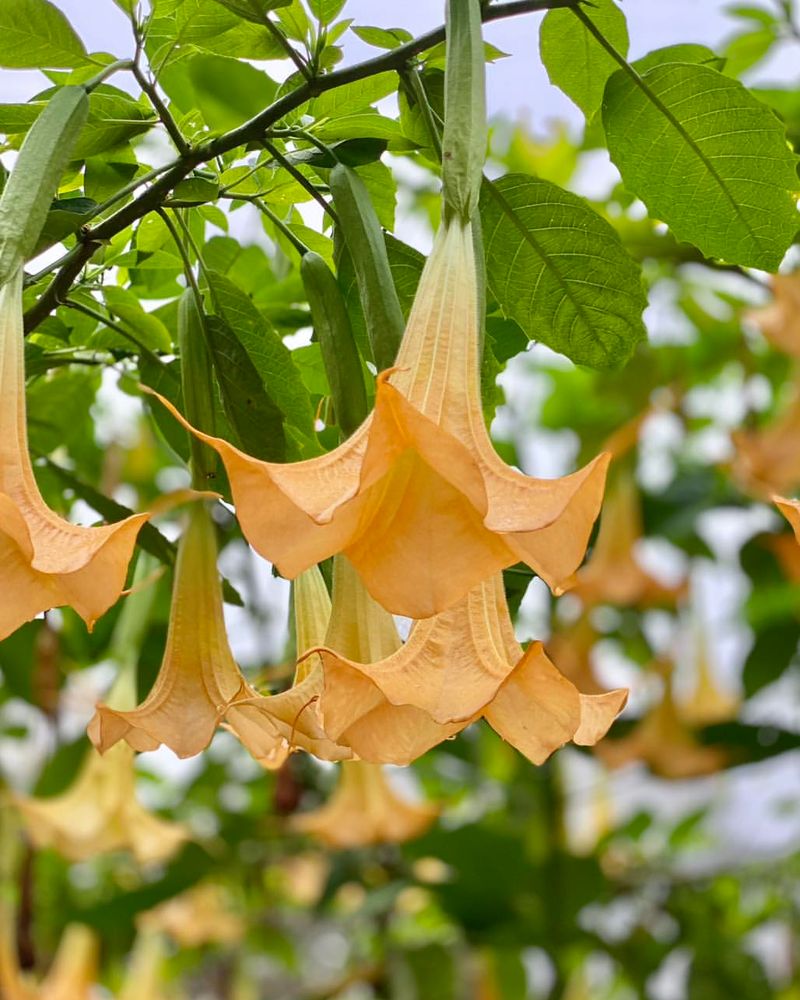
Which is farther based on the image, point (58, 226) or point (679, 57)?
point (679, 57)

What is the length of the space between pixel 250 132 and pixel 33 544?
0.77 ft

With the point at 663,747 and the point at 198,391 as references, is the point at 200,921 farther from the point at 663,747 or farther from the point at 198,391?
the point at 198,391

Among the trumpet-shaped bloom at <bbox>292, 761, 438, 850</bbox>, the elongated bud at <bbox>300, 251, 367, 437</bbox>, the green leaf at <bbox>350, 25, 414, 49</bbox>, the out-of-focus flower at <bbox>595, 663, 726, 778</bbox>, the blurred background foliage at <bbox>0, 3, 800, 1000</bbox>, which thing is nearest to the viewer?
the elongated bud at <bbox>300, 251, 367, 437</bbox>

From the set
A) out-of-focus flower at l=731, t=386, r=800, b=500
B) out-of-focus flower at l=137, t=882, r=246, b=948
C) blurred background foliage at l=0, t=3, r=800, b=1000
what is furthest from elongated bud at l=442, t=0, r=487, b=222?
out-of-focus flower at l=137, t=882, r=246, b=948

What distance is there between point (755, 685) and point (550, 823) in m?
0.35

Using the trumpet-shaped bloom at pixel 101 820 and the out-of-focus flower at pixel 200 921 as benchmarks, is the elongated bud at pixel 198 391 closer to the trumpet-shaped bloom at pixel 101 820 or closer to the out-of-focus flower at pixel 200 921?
the trumpet-shaped bloom at pixel 101 820

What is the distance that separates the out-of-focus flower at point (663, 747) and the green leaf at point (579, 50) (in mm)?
1315

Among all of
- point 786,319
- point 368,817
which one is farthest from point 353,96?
point 368,817

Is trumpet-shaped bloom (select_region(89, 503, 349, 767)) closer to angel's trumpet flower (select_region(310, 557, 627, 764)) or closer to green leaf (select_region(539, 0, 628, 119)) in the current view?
angel's trumpet flower (select_region(310, 557, 627, 764))

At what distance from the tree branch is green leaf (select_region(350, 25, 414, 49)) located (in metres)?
0.06

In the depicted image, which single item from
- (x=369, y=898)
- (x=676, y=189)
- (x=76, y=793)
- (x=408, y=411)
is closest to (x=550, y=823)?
(x=369, y=898)

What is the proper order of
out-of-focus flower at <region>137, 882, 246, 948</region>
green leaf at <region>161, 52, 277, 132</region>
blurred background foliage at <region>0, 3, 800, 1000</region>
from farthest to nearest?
out-of-focus flower at <region>137, 882, 246, 948</region> → blurred background foliage at <region>0, 3, 800, 1000</region> → green leaf at <region>161, 52, 277, 132</region>

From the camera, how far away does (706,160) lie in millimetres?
571

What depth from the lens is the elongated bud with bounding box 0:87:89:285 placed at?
443mm
